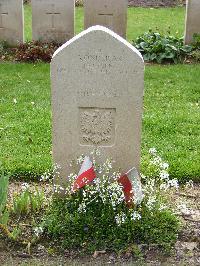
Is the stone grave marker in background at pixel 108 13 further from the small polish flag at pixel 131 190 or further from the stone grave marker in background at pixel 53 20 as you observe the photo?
the small polish flag at pixel 131 190

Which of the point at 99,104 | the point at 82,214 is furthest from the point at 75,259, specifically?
the point at 99,104

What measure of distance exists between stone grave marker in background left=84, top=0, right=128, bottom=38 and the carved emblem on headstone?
594 cm

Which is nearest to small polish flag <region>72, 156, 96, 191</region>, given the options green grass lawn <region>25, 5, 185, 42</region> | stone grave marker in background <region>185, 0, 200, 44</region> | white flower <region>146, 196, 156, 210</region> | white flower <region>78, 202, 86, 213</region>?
white flower <region>78, 202, 86, 213</region>

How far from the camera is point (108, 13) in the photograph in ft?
33.2

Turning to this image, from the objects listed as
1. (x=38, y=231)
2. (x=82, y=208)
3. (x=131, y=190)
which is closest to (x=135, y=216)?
(x=131, y=190)

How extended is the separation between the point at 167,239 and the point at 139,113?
98 centimetres

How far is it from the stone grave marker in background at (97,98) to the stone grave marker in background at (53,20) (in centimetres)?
583

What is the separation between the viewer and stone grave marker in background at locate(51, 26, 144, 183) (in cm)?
425

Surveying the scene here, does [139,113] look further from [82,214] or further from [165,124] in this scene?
[165,124]

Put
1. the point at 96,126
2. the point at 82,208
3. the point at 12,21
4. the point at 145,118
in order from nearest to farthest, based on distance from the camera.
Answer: the point at 82,208, the point at 96,126, the point at 145,118, the point at 12,21

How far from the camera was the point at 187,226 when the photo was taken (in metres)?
4.54

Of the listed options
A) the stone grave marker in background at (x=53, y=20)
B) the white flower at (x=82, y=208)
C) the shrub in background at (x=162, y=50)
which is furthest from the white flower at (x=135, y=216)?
the stone grave marker in background at (x=53, y=20)

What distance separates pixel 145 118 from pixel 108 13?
12.8 feet

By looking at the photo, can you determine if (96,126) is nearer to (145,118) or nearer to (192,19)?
(145,118)
